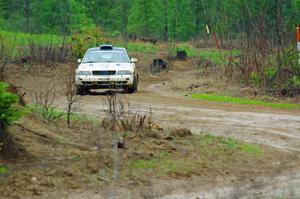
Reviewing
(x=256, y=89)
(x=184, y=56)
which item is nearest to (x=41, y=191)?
(x=256, y=89)

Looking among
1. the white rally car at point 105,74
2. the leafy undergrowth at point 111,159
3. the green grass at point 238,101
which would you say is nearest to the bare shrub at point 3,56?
the leafy undergrowth at point 111,159

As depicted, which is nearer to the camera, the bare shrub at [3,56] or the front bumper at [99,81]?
the bare shrub at [3,56]

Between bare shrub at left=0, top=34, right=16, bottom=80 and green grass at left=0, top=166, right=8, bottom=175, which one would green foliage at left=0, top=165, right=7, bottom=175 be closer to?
green grass at left=0, top=166, right=8, bottom=175

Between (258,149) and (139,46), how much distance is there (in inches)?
1509

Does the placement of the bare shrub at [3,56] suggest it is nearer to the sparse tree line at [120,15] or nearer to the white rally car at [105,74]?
the white rally car at [105,74]

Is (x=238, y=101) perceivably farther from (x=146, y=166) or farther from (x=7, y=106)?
(x=7, y=106)

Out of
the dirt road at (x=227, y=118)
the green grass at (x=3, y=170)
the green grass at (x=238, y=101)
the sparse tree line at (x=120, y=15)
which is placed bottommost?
the green grass at (x=238, y=101)

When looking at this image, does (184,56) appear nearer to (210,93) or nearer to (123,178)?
(210,93)

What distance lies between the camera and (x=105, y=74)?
72.8 ft

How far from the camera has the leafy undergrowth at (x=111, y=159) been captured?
822 cm

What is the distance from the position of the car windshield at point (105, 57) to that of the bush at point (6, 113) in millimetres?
14052

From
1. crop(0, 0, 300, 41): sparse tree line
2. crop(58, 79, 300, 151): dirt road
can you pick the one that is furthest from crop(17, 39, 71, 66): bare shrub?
crop(0, 0, 300, 41): sparse tree line

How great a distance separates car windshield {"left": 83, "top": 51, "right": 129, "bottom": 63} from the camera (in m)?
23.1

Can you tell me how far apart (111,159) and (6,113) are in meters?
1.48
